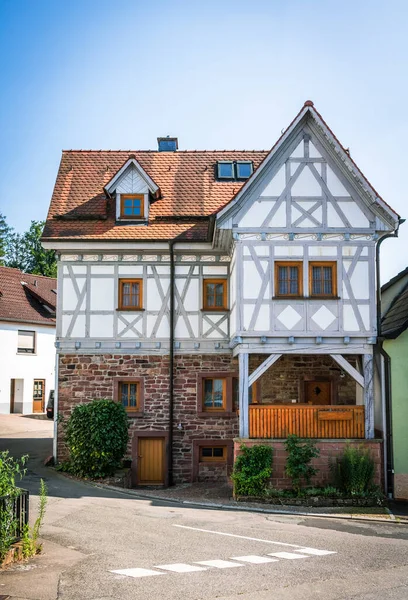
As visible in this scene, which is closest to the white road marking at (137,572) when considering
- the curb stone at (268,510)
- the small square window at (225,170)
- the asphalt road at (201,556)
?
the asphalt road at (201,556)

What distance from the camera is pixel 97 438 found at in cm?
2073

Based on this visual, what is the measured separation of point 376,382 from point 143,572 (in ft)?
40.2

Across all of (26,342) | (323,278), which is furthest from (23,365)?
(323,278)

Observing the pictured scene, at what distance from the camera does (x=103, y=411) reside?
2109 centimetres

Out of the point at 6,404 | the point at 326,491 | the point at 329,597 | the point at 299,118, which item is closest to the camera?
the point at 329,597

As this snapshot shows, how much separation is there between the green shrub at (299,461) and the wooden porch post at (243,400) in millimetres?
1197

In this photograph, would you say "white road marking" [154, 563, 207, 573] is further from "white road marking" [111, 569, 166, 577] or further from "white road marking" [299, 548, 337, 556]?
"white road marking" [299, 548, 337, 556]

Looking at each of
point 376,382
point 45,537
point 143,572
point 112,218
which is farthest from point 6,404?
point 143,572

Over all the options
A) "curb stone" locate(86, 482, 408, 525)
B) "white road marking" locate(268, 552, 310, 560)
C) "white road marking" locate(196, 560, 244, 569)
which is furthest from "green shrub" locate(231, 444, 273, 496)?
"white road marking" locate(196, 560, 244, 569)

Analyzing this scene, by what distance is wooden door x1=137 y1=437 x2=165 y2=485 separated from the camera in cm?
2280

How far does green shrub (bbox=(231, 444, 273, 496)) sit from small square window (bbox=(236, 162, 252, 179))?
421 inches

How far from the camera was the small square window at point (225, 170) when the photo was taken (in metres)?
25.6

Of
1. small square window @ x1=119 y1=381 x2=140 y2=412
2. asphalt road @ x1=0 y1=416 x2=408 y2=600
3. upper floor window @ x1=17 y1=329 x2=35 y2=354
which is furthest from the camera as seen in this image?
upper floor window @ x1=17 y1=329 x2=35 y2=354

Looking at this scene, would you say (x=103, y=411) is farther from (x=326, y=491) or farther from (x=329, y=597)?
(x=329, y=597)
